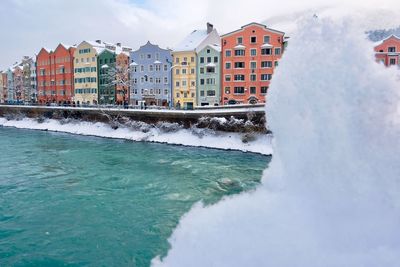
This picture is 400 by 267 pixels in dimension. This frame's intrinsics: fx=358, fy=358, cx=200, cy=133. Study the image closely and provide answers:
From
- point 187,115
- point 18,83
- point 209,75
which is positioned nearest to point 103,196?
point 187,115

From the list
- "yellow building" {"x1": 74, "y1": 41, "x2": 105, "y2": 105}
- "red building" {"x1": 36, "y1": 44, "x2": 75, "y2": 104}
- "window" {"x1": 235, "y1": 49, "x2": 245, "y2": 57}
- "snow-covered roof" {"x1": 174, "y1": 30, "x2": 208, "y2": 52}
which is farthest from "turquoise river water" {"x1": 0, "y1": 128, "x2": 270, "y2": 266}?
"red building" {"x1": 36, "y1": 44, "x2": 75, "y2": 104}

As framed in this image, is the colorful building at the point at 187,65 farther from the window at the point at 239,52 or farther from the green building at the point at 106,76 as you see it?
the green building at the point at 106,76

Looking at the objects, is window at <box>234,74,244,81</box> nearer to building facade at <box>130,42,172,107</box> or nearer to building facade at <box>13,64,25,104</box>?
building facade at <box>130,42,172,107</box>

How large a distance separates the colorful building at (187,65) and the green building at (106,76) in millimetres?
15109

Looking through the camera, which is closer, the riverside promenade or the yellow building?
the riverside promenade

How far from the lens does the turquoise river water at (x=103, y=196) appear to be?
40.1 feet

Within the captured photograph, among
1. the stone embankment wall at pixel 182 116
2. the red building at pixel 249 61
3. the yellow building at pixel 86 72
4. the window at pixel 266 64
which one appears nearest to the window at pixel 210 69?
the red building at pixel 249 61

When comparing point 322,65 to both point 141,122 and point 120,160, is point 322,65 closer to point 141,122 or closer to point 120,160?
point 120,160

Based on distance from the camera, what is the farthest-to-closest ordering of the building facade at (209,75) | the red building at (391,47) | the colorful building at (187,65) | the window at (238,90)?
1. the colorful building at (187,65)
2. the building facade at (209,75)
3. the window at (238,90)
4. the red building at (391,47)

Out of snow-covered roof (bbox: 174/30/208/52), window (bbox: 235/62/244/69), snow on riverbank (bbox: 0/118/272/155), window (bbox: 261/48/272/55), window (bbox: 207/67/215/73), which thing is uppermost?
snow-covered roof (bbox: 174/30/208/52)

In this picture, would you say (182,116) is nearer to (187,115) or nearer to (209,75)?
(187,115)

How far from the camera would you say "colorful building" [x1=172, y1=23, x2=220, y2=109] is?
203 ft

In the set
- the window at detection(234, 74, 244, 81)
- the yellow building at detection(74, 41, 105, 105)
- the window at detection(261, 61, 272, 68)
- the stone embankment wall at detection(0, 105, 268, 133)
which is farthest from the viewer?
the yellow building at detection(74, 41, 105, 105)

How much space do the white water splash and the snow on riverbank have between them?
2738cm
